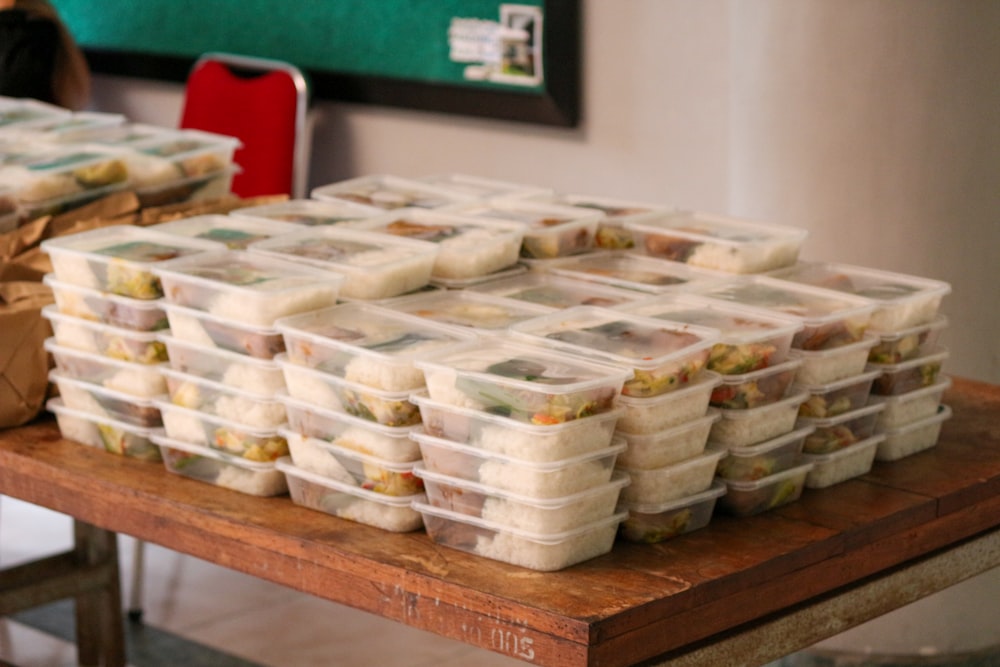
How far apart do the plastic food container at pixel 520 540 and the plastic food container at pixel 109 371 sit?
45cm

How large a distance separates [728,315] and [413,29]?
2.64 m

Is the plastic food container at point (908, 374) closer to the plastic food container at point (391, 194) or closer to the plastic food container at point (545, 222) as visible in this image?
the plastic food container at point (545, 222)

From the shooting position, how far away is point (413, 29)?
409 cm

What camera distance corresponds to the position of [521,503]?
54.8 inches

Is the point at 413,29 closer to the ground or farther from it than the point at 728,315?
farther from it

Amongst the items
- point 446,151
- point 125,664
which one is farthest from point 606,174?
point 125,664

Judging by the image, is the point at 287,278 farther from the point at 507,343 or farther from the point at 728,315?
the point at 728,315

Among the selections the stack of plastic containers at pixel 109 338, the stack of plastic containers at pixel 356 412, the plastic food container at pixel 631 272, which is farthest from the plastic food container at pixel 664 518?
the stack of plastic containers at pixel 109 338

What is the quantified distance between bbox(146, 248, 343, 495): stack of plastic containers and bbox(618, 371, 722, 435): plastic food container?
0.41m

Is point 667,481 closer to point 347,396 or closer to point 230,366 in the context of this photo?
point 347,396

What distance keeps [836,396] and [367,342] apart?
540 millimetres

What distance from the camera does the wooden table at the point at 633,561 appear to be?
1343mm

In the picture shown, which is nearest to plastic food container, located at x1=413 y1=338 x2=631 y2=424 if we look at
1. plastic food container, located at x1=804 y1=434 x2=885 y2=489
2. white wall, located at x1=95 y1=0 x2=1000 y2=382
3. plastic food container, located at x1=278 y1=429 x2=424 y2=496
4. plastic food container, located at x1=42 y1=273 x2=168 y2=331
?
plastic food container, located at x1=278 y1=429 x2=424 y2=496

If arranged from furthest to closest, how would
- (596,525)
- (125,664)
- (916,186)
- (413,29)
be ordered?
(413,29)
(125,664)
(916,186)
(596,525)
